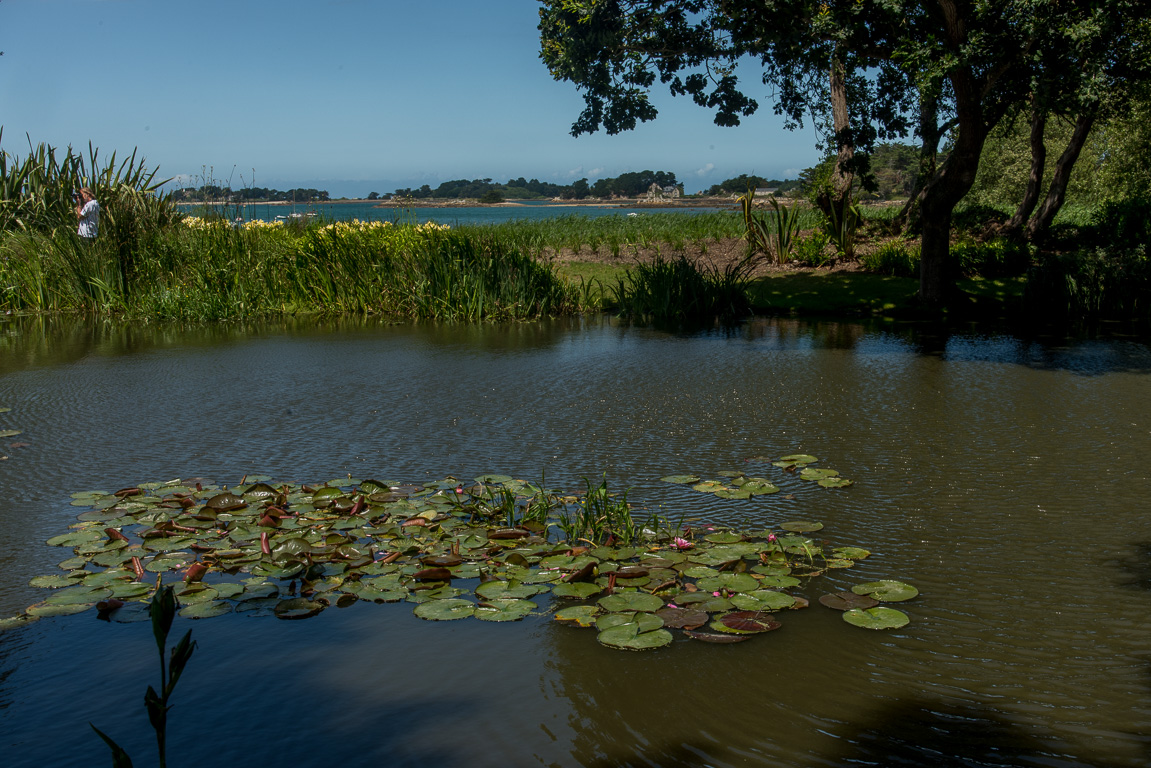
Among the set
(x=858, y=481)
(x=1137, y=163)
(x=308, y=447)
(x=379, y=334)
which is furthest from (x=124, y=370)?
(x=1137, y=163)

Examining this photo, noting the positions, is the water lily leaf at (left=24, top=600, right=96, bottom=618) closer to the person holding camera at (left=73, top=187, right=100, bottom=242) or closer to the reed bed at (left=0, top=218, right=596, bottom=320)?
the reed bed at (left=0, top=218, right=596, bottom=320)

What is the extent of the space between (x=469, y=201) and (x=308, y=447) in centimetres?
13664

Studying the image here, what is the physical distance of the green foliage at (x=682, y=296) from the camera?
12.7 meters

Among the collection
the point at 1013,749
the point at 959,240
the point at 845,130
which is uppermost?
the point at 845,130

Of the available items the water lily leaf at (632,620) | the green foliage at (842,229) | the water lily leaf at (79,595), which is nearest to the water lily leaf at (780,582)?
the water lily leaf at (632,620)

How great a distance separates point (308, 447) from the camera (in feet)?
20.2

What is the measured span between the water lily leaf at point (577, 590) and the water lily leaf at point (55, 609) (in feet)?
6.25

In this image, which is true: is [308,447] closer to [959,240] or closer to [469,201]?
[959,240]

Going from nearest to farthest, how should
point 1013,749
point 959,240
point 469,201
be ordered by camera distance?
point 1013,749 < point 959,240 < point 469,201

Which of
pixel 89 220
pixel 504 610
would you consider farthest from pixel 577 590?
pixel 89 220

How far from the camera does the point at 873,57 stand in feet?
37.5

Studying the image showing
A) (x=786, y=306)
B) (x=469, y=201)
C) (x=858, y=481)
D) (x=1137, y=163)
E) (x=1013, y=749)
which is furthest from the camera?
(x=469, y=201)

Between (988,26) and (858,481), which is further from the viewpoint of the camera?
(988,26)

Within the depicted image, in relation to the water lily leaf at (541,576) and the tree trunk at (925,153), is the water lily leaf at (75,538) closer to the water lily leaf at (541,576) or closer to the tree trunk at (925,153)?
the water lily leaf at (541,576)
